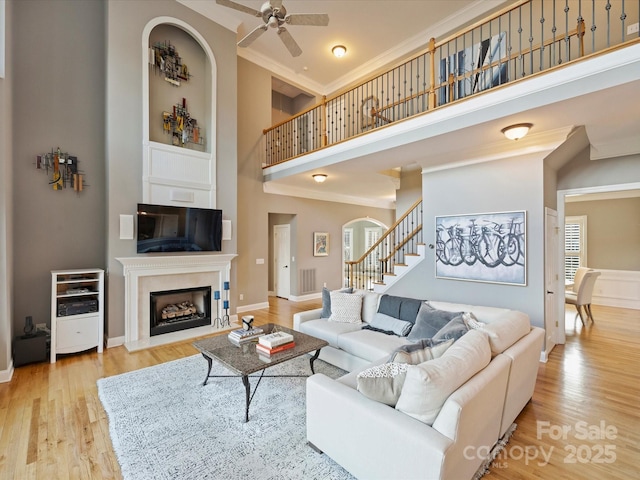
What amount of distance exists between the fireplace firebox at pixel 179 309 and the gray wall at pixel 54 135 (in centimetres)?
109

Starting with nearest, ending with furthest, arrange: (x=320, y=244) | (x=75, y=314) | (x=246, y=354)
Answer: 1. (x=246, y=354)
2. (x=75, y=314)
3. (x=320, y=244)

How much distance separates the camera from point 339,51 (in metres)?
6.49

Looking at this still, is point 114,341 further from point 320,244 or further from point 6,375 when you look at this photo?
point 320,244

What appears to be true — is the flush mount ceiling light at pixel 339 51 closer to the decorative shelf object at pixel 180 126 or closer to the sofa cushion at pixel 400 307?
the decorative shelf object at pixel 180 126

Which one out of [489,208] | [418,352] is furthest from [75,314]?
[489,208]

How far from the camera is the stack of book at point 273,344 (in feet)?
9.14

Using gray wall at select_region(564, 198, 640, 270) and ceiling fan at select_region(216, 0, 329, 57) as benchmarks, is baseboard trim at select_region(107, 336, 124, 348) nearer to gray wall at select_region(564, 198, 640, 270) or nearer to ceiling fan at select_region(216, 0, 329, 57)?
ceiling fan at select_region(216, 0, 329, 57)

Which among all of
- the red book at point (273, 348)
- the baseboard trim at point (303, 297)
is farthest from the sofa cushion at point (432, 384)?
the baseboard trim at point (303, 297)

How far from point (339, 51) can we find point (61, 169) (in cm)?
568

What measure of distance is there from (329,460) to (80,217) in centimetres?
475

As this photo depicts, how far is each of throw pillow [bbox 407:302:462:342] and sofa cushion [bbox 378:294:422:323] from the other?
0.69ft

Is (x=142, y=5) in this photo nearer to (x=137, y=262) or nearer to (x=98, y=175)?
(x=98, y=175)

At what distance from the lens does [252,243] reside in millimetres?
6629

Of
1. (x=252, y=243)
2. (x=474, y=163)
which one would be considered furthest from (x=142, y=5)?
(x=474, y=163)
